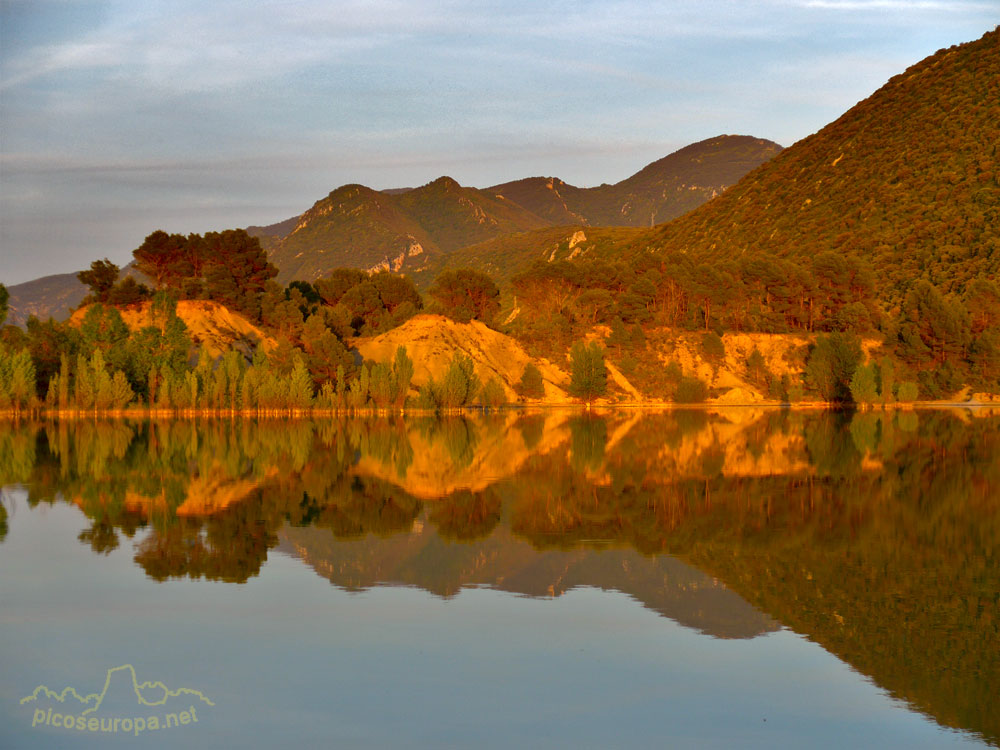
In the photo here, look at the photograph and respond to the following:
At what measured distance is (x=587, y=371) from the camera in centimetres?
10875

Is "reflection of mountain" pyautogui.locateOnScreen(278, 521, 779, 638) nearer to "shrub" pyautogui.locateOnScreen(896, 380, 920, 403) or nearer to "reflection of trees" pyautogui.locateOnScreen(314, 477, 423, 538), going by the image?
"reflection of trees" pyautogui.locateOnScreen(314, 477, 423, 538)

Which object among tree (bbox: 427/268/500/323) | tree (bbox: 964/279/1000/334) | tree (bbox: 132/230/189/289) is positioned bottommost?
tree (bbox: 964/279/1000/334)

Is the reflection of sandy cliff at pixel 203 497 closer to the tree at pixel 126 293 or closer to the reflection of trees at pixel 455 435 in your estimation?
the reflection of trees at pixel 455 435

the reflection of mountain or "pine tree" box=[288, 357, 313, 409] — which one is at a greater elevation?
the reflection of mountain

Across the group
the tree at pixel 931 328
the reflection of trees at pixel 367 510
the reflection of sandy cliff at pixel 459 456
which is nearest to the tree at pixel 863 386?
the tree at pixel 931 328

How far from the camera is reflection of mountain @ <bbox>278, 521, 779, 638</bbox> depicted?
17.5 m

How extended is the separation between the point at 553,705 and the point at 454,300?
113m

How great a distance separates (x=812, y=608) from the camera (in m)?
17.5

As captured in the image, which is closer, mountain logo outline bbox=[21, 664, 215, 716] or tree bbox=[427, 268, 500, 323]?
mountain logo outline bbox=[21, 664, 215, 716]

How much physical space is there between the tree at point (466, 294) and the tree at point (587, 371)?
18.1 meters

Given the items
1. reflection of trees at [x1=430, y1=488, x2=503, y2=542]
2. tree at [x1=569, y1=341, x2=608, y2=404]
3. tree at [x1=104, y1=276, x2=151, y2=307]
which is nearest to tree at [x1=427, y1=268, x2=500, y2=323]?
tree at [x1=569, y1=341, x2=608, y2=404]

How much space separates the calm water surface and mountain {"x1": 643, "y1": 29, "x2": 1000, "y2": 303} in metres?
106

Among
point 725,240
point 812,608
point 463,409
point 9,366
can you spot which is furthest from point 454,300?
point 812,608

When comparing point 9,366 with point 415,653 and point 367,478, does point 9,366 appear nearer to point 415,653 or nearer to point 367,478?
point 367,478
